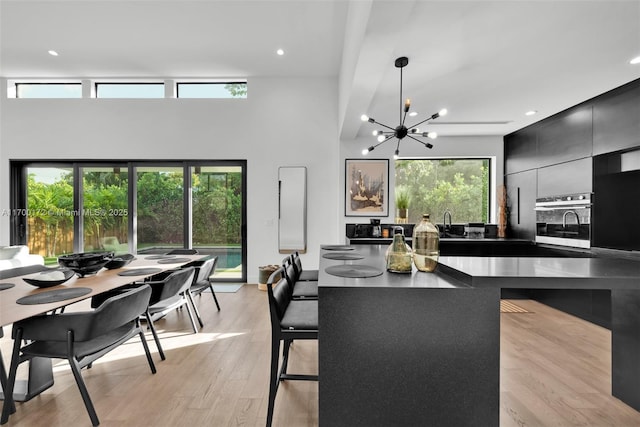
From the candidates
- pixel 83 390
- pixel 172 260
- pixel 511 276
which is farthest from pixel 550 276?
pixel 172 260

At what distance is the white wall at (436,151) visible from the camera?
196 inches

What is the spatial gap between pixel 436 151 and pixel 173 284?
4.40 metres

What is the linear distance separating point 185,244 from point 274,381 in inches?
166

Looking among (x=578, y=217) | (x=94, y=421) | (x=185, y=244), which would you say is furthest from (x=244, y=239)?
(x=578, y=217)

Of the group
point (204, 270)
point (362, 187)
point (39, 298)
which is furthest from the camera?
point (362, 187)

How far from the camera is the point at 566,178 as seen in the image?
12.1ft

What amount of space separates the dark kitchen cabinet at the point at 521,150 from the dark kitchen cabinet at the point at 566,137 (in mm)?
125

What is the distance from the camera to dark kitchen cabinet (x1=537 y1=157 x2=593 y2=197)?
3.40 metres

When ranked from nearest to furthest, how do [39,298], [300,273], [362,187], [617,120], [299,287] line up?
[39,298] → [299,287] → [300,273] → [617,120] → [362,187]

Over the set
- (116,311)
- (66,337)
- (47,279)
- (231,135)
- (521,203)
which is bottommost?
(66,337)

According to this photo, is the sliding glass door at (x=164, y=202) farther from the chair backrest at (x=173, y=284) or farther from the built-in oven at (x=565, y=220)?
the built-in oven at (x=565, y=220)

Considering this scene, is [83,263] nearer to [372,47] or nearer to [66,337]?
[66,337]

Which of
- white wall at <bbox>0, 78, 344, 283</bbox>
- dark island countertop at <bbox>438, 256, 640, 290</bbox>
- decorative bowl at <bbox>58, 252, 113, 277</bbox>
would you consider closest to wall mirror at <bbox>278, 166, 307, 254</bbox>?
white wall at <bbox>0, 78, 344, 283</bbox>

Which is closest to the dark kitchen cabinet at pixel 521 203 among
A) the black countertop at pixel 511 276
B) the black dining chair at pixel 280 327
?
the black countertop at pixel 511 276
